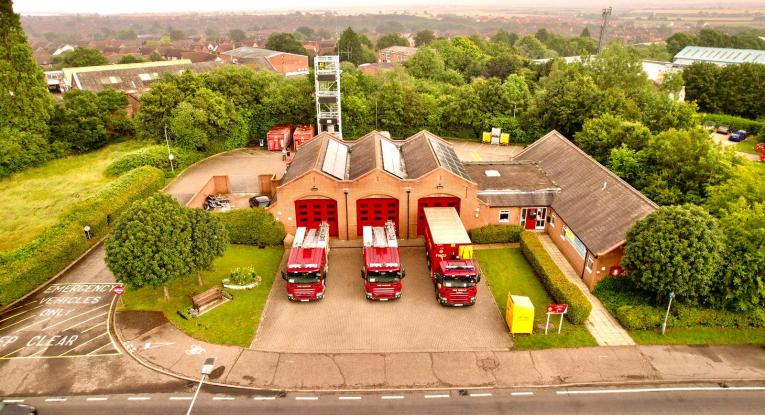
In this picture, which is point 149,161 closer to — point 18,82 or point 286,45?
point 18,82

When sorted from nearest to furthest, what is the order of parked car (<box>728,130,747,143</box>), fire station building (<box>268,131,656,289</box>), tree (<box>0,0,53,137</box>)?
fire station building (<box>268,131,656,289</box>) < tree (<box>0,0,53,137</box>) < parked car (<box>728,130,747,143</box>)

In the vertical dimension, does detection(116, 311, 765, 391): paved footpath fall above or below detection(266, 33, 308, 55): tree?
below

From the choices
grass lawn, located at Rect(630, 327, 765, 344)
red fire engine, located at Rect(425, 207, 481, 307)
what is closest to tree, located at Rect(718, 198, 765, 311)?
grass lawn, located at Rect(630, 327, 765, 344)

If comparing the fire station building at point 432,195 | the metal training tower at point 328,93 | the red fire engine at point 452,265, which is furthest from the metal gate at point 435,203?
the metal training tower at point 328,93

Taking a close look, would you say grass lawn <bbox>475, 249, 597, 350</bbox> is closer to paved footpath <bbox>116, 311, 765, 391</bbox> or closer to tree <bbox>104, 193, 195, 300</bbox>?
paved footpath <bbox>116, 311, 765, 391</bbox>

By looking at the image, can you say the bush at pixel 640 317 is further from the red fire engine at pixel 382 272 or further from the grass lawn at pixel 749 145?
the grass lawn at pixel 749 145

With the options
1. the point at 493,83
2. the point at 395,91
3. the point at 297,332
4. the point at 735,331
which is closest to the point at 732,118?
the point at 493,83

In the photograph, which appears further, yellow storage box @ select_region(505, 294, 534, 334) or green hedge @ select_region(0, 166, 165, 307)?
green hedge @ select_region(0, 166, 165, 307)
